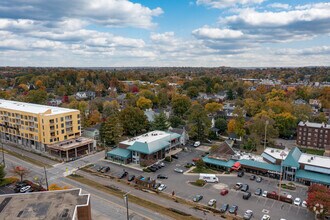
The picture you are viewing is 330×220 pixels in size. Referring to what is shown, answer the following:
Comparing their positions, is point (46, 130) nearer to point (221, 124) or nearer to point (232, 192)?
point (232, 192)

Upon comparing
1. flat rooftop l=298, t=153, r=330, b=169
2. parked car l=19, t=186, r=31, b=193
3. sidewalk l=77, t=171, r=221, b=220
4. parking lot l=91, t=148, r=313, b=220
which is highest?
flat rooftop l=298, t=153, r=330, b=169

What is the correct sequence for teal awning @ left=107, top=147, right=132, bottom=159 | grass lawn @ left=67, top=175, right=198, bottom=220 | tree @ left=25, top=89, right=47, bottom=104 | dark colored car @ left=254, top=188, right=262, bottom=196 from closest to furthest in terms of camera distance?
grass lawn @ left=67, top=175, right=198, bottom=220 < dark colored car @ left=254, top=188, right=262, bottom=196 < teal awning @ left=107, top=147, right=132, bottom=159 < tree @ left=25, top=89, right=47, bottom=104

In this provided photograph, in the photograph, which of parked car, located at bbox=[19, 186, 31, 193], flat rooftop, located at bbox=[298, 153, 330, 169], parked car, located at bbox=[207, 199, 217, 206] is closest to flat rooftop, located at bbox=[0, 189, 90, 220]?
parked car, located at bbox=[19, 186, 31, 193]

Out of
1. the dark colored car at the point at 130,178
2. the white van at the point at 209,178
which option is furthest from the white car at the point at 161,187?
the white van at the point at 209,178

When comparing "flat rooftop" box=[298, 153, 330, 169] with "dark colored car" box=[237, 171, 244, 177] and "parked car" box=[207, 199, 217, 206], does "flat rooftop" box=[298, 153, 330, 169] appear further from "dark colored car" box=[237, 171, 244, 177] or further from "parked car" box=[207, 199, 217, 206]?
"parked car" box=[207, 199, 217, 206]

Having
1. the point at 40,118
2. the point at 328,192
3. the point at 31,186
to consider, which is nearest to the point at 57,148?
the point at 40,118

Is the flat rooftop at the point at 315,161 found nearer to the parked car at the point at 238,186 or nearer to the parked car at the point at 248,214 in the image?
the parked car at the point at 238,186
